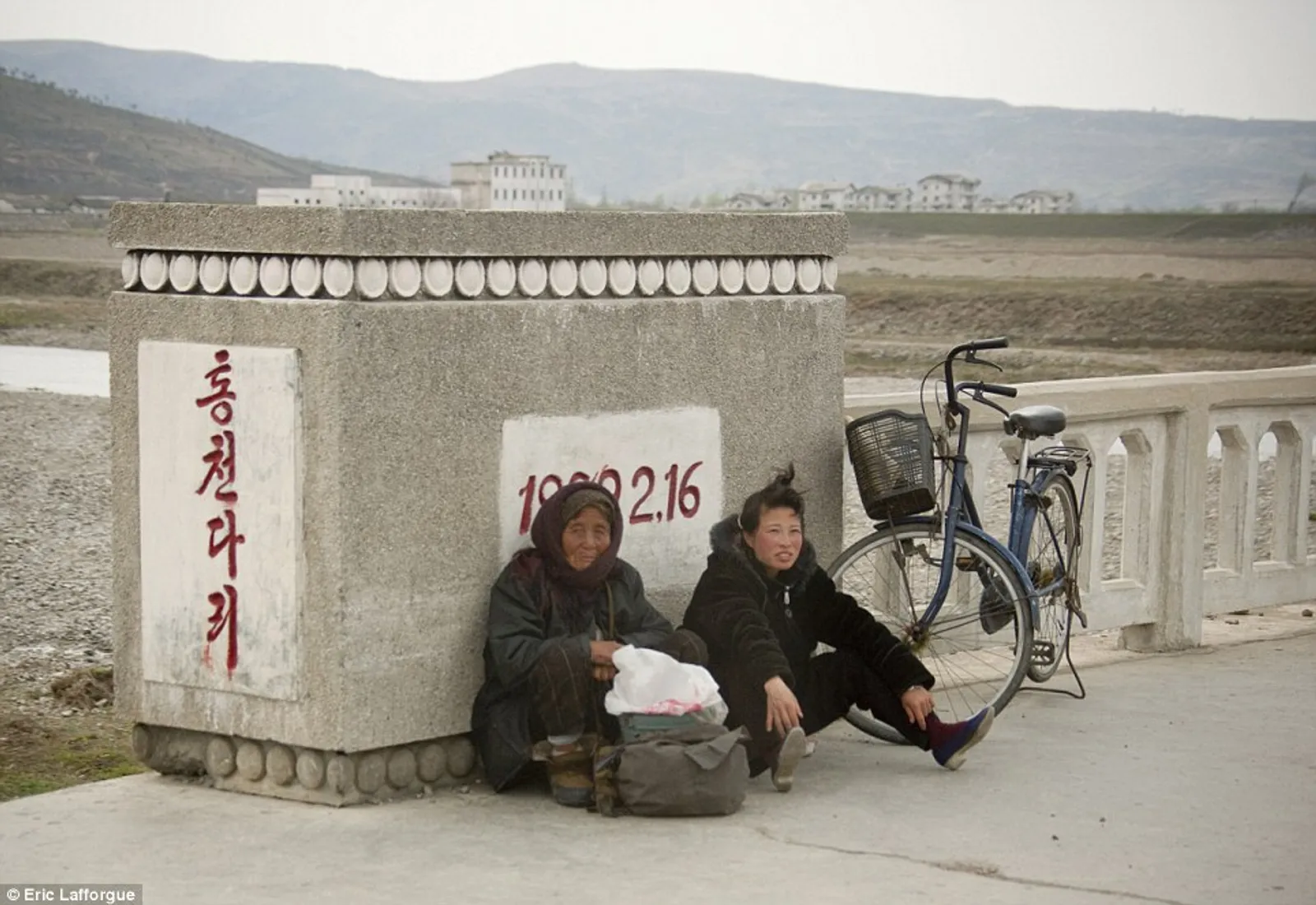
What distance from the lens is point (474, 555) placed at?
230 inches

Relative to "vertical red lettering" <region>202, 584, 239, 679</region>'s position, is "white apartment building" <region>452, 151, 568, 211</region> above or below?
above

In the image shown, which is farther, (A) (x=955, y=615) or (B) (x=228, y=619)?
(A) (x=955, y=615)

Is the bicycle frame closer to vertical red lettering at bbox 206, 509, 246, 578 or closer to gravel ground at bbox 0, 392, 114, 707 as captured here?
vertical red lettering at bbox 206, 509, 246, 578

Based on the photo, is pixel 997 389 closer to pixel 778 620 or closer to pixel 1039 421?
pixel 1039 421

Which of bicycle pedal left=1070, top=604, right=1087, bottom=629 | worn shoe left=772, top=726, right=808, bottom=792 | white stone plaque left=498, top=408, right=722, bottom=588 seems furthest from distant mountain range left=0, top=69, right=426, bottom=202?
worn shoe left=772, top=726, right=808, bottom=792

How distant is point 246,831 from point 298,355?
129cm

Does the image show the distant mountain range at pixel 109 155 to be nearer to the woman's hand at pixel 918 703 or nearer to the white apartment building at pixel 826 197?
the white apartment building at pixel 826 197

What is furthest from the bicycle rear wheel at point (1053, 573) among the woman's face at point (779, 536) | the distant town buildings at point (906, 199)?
the distant town buildings at point (906, 199)

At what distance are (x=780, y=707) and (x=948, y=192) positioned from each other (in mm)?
179735

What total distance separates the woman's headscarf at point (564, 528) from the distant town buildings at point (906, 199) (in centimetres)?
13616

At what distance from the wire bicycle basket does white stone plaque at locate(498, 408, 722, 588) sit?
54cm

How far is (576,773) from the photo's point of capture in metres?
5.69

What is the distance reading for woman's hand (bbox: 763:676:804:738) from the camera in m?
5.81

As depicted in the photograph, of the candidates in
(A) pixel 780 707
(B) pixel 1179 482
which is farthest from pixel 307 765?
(B) pixel 1179 482
